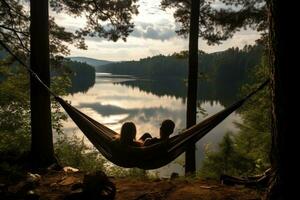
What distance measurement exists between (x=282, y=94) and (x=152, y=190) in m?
1.96

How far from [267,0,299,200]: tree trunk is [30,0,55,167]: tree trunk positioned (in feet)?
11.2

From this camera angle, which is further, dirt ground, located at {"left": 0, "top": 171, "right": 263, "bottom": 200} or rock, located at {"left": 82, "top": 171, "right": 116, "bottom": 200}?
dirt ground, located at {"left": 0, "top": 171, "right": 263, "bottom": 200}

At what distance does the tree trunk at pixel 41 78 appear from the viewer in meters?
4.92

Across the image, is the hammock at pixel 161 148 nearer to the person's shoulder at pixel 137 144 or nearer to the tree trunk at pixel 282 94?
the person's shoulder at pixel 137 144

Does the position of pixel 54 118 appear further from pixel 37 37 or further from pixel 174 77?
pixel 174 77

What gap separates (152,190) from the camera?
3.86 m

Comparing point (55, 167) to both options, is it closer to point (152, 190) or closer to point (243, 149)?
point (152, 190)

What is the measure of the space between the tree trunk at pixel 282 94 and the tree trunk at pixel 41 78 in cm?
341

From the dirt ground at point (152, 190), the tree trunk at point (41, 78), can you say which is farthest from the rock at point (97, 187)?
the tree trunk at point (41, 78)

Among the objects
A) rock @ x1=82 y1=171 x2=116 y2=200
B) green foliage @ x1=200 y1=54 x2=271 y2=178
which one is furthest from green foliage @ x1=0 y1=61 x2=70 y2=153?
green foliage @ x1=200 y1=54 x2=271 y2=178

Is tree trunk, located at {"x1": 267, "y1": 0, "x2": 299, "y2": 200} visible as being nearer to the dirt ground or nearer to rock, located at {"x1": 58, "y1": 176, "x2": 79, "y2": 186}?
the dirt ground

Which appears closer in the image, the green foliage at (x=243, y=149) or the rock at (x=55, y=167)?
the rock at (x=55, y=167)

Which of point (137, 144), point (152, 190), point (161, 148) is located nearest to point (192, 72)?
point (137, 144)

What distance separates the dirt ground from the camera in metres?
3.58
